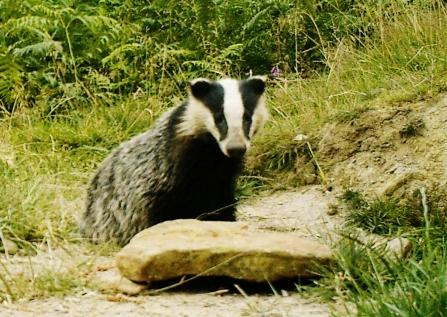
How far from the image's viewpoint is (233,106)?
355 cm

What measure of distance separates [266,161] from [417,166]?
1.26 meters

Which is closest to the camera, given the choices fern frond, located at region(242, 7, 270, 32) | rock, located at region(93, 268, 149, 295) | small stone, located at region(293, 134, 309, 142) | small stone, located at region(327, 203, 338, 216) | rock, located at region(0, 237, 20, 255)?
rock, located at region(93, 268, 149, 295)

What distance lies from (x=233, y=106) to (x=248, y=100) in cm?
18

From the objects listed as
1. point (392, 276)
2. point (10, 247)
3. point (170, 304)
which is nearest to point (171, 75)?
point (10, 247)

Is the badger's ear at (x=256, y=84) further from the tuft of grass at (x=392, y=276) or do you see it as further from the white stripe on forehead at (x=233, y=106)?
the tuft of grass at (x=392, y=276)

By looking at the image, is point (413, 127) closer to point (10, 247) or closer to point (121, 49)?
point (10, 247)

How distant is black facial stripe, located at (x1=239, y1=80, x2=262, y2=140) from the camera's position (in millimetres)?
3611

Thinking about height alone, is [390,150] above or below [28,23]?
below

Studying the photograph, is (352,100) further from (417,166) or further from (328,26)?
(328,26)

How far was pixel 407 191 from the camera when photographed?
12.3 ft

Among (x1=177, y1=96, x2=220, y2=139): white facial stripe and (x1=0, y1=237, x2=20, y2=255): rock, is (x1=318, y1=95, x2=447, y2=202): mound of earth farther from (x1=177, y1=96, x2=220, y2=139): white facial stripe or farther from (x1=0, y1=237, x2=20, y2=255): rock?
(x1=0, y1=237, x2=20, y2=255): rock

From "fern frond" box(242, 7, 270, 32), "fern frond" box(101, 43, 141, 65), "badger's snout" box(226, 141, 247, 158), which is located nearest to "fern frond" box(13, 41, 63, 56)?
"fern frond" box(101, 43, 141, 65)

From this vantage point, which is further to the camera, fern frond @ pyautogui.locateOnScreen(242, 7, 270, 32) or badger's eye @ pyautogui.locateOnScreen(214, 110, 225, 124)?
fern frond @ pyautogui.locateOnScreen(242, 7, 270, 32)

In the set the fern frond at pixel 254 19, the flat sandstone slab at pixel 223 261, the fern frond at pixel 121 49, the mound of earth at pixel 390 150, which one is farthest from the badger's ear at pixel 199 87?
the fern frond at pixel 254 19
